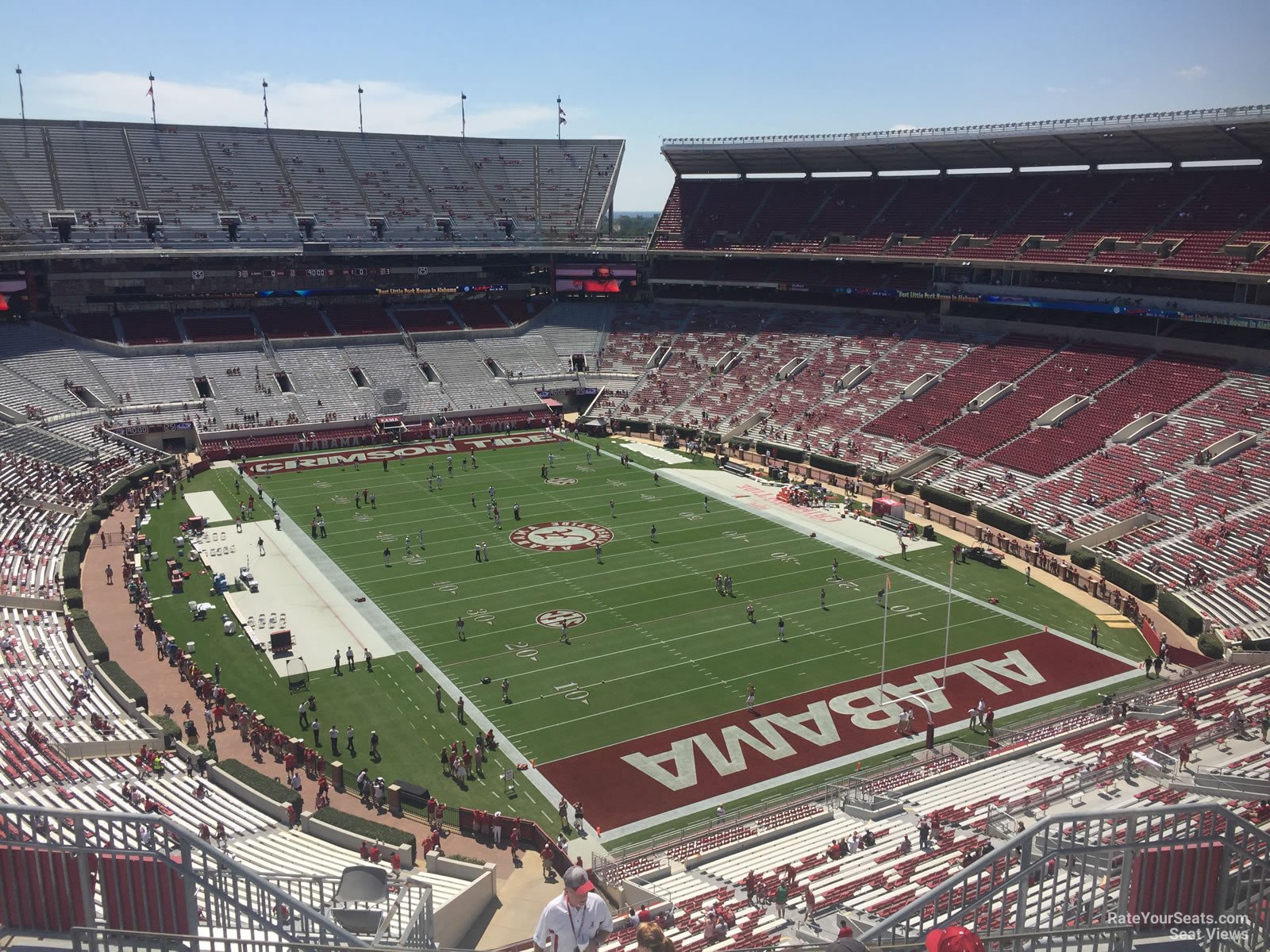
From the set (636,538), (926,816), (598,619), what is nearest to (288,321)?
(636,538)

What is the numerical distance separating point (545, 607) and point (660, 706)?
7.49m

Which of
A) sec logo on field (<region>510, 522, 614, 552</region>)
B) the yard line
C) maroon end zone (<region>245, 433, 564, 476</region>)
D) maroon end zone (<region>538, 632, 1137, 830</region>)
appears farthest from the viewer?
maroon end zone (<region>245, 433, 564, 476</region>)

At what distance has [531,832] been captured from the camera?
2036 cm

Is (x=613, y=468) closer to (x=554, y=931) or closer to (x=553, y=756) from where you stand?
(x=553, y=756)

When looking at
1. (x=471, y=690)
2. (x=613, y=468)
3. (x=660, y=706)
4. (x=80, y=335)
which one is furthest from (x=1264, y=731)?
(x=80, y=335)

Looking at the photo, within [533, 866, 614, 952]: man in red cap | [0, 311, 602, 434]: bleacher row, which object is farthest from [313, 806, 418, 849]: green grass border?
[0, 311, 602, 434]: bleacher row

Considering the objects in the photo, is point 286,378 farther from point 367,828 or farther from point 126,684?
point 367,828

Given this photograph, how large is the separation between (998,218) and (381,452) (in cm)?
3658

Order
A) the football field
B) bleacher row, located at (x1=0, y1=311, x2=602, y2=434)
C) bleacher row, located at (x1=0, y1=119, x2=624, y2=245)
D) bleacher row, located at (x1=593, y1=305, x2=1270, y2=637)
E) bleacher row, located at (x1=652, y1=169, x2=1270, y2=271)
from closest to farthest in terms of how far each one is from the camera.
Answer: the football field, bleacher row, located at (x1=593, y1=305, x2=1270, y2=637), bleacher row, located at (x1=652, y1=169, x2=1270, y2=271), bleacher row, located at (x1=0, y1=311, x2=602, y2=434), bleacher row, located at (x1=0, y1=119, x2=624, y2=245)

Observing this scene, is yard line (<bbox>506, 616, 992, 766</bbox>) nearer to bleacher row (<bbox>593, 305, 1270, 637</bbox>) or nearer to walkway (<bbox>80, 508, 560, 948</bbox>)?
walkway (<bbox>80, 508, 560, 948</bbox>)

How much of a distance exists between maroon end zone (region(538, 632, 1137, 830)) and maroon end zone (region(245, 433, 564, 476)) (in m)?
31.0

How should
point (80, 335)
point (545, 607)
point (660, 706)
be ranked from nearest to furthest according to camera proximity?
point (660, 706)
point (545, 607)
point (80, 335)

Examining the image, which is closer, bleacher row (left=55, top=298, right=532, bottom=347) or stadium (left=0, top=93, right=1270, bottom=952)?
stadium (left=0, top=93, right=1270, bottom=952)

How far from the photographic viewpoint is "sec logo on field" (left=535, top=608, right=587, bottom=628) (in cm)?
3083
